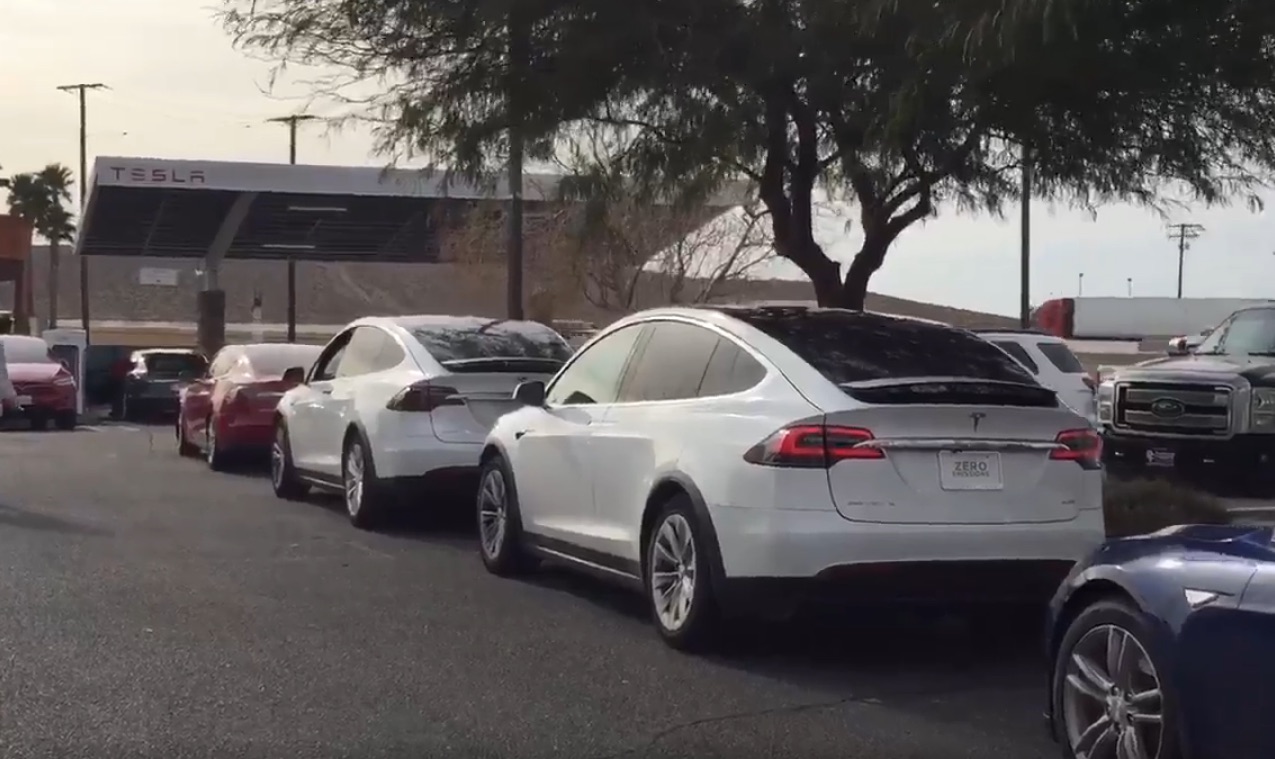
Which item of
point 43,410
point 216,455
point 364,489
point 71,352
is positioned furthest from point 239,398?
point 71,352

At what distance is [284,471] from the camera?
15.0 m

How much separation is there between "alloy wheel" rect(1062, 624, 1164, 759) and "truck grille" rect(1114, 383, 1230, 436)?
9744 millimetres

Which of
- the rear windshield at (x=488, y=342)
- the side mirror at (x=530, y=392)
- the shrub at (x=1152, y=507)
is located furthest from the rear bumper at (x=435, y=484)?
the shrub at (x=1152, y=507)

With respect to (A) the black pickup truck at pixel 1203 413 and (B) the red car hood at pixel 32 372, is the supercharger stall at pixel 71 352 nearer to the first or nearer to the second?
(B) the red car hood at pixel 32 372

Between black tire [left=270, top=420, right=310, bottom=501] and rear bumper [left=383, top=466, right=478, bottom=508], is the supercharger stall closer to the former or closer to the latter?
black tire [left=270, top=420, right=310, bottom=501]

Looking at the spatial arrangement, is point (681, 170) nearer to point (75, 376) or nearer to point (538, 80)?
point (538, 80)

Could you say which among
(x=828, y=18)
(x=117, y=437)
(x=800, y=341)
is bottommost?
(x=117, y=437)

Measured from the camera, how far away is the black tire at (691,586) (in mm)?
7797

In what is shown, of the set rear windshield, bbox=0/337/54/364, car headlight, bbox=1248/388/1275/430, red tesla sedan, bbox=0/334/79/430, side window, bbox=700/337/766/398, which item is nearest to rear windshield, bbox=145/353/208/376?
rear windshield, bbox=0/337/54/364

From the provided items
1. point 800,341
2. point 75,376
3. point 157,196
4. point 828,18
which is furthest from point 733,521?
point 157,196

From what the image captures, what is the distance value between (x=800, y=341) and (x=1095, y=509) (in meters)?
1.57

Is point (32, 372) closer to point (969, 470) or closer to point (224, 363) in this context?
point (224, 363)

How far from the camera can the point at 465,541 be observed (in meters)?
12.3

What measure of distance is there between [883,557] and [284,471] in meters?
8.55
